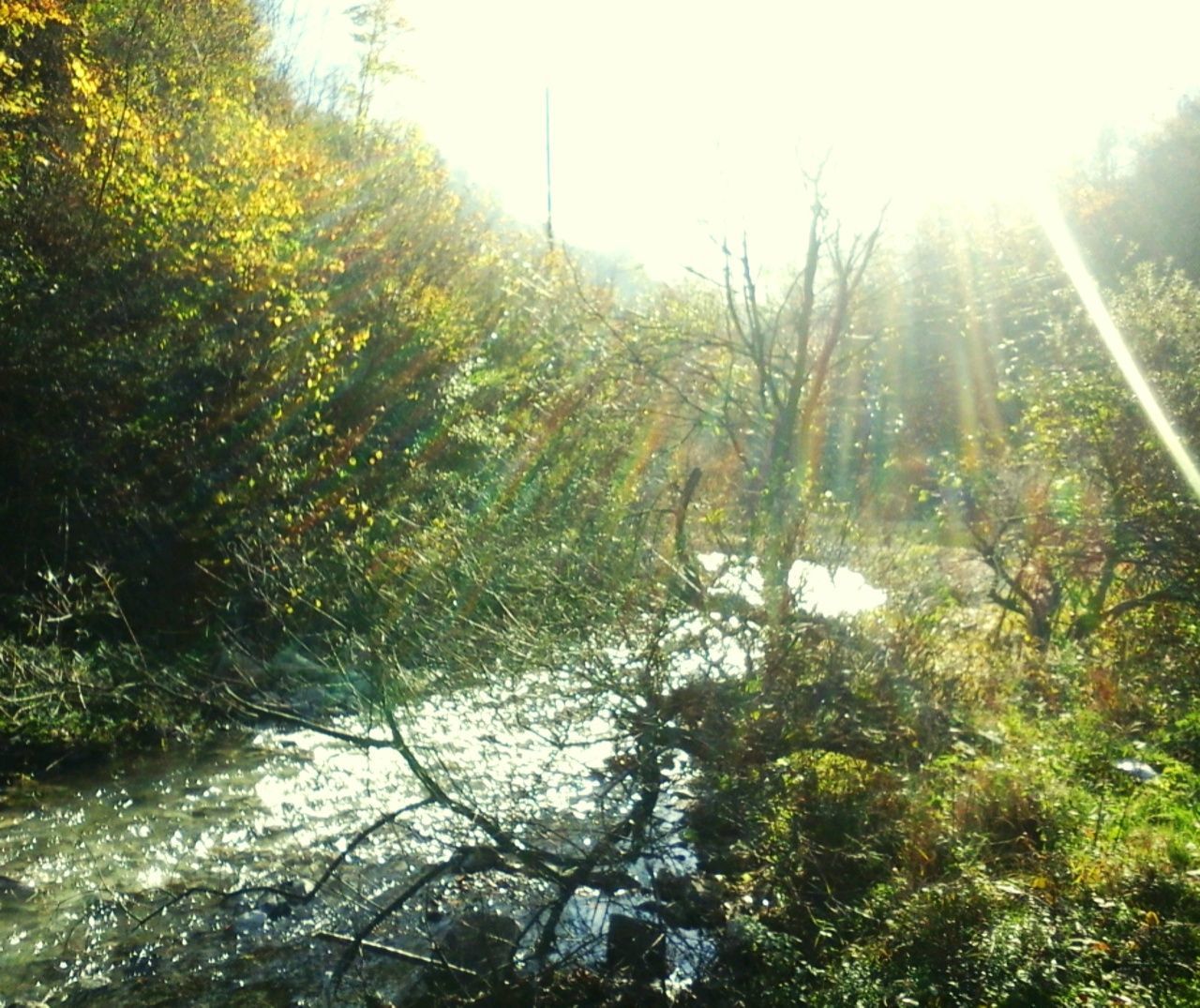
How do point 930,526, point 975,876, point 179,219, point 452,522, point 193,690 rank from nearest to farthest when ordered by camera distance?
point 975,876
point 193,690
point 452,522
point 179,219
point 930,526

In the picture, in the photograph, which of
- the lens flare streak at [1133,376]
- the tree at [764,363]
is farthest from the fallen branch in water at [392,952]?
the lens flare streak at [1133,376]

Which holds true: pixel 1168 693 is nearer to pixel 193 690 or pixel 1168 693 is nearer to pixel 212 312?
pixel 193 690

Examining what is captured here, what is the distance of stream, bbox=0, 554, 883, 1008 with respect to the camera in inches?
249

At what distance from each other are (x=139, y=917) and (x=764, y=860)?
384 cm

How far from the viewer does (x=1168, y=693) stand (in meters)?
9.30

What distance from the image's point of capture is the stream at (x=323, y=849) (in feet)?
20.7

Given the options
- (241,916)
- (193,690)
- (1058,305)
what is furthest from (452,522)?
(1058,305)

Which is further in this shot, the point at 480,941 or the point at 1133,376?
the point at 1133,376

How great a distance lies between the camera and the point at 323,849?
800 centimetres

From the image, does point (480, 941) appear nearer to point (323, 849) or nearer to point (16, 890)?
point (323, 849)

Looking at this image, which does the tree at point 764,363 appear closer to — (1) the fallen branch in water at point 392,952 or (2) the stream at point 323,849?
(2) the stream at point 323,849

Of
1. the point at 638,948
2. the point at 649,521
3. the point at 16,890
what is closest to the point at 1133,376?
the point at 649,521

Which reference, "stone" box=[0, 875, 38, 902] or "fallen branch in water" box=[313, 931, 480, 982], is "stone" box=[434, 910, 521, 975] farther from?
"stone" box=[0, 875, 38, 902]

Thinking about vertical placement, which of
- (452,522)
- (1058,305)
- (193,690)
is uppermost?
(1058,305)
